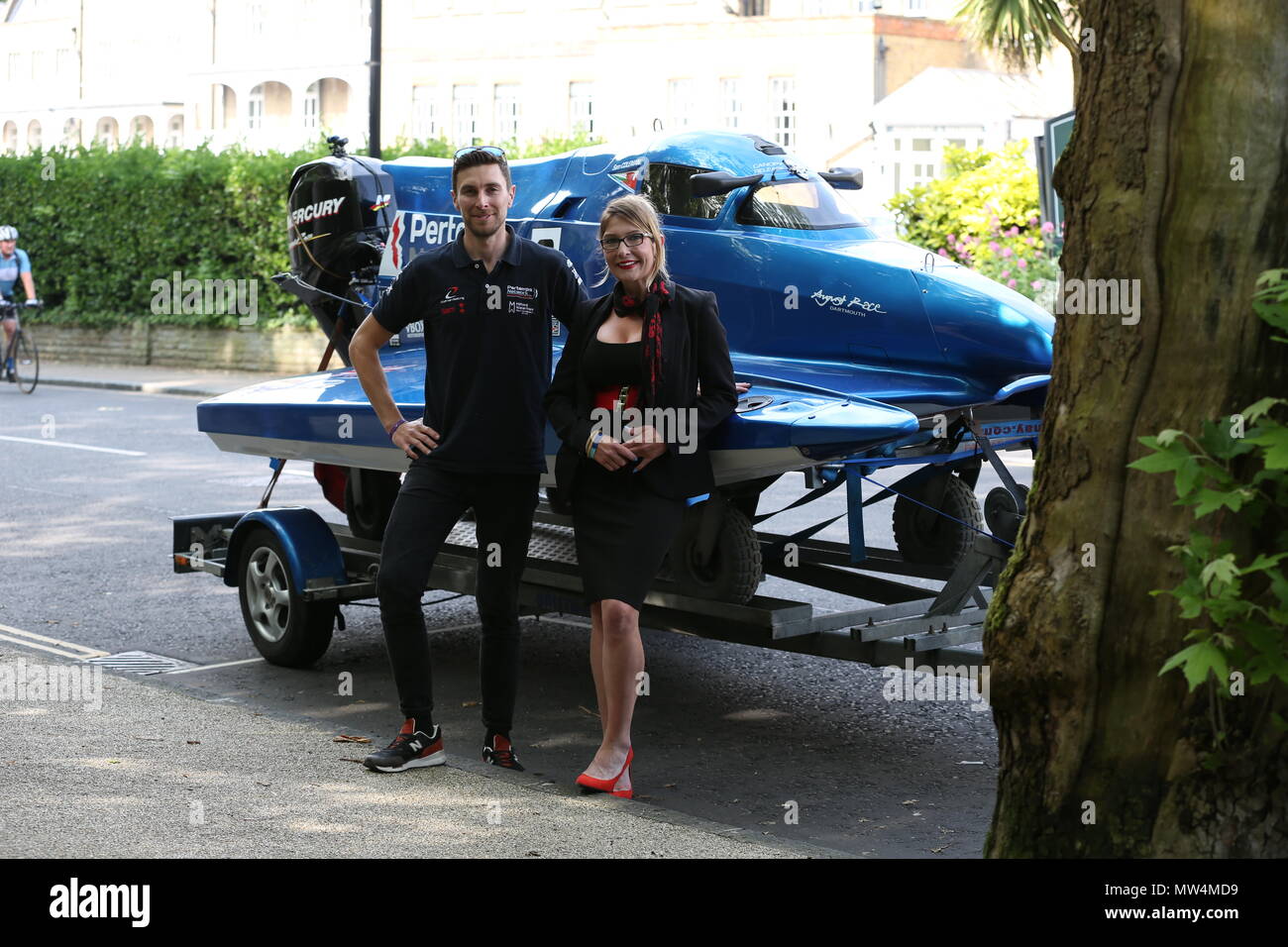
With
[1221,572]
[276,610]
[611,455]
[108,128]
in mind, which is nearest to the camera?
[1221,572]

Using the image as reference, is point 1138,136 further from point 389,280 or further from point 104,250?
point 104,250

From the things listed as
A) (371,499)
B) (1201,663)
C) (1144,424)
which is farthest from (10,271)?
(1201,663)

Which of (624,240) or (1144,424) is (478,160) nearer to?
(624,240)

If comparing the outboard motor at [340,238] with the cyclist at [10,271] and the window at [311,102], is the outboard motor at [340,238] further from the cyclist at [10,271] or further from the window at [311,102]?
the window at [311,102]

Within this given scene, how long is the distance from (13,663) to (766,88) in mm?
39014

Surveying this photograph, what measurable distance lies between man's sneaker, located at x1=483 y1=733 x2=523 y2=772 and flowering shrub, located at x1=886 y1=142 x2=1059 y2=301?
1405 centimetres

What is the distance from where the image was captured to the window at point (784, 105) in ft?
145

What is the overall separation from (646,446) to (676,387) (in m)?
0.24

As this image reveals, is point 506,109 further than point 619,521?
Yes

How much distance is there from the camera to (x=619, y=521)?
579 cm

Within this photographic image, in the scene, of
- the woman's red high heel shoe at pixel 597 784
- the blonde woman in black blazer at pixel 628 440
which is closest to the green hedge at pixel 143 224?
the blonde woman in black blazer at pixel 628 440

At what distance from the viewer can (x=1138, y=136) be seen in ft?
13.4

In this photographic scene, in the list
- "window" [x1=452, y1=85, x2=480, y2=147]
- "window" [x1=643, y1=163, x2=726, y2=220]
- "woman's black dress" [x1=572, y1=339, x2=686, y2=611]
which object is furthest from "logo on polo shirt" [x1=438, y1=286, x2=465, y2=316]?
"window" [x1=452, y1=85, x2=480, y2=147]
